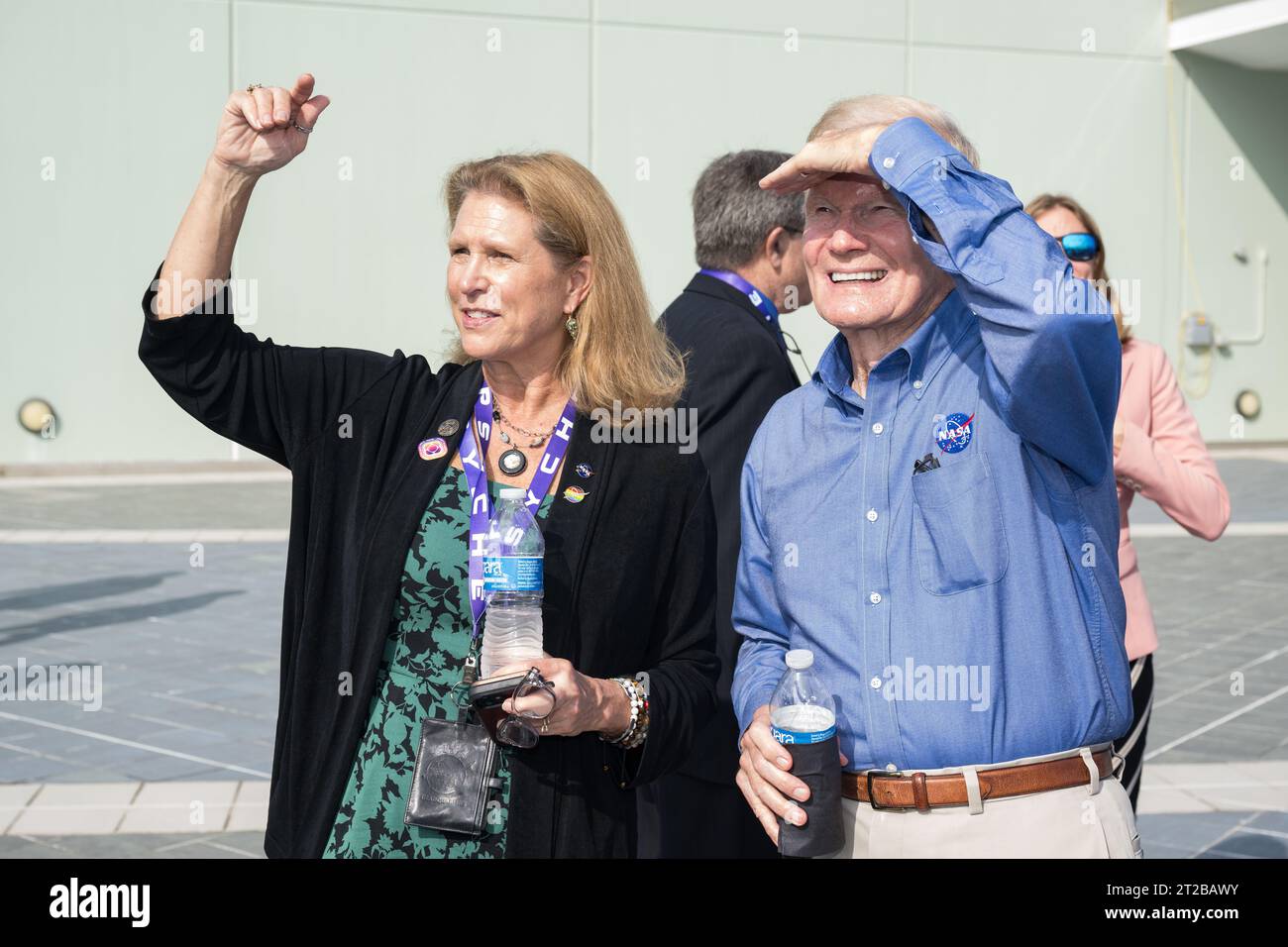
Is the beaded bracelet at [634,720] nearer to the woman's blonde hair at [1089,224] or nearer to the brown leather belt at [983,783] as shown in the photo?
the brown leather belt at [983,783]

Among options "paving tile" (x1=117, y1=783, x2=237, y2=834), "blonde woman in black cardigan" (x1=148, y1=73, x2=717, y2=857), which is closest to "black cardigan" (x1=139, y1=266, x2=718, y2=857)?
"blonde woman in black cardigan" (x1=148, y1=73, x2=717, y2=857)

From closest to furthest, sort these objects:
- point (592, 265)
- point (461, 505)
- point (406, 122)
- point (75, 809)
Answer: point (461, 505)
point (592, 265)
point (75, 809)
point (406, 122)

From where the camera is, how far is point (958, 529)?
231 cm

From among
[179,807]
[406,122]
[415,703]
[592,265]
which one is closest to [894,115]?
[592,265]

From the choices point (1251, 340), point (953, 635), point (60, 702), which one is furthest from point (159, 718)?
point (1251, 340)

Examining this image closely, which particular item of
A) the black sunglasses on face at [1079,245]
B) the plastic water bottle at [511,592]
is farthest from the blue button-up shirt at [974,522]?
the black sunglasses on face at [1079,245]

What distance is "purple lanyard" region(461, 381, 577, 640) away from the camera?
8.19ft

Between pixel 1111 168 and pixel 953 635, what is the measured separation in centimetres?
1961

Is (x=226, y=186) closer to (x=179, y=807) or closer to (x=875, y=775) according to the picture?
(x=875, y=775)

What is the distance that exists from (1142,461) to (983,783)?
5.35 feet

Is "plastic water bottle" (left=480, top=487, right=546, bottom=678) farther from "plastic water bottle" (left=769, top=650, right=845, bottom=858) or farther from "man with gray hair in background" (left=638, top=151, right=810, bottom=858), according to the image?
"man with gray hair in background" (left=638, top=151, right=810, bottom=858)

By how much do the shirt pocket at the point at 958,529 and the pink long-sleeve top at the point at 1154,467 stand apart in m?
1.42

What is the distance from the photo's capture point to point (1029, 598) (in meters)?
2.29

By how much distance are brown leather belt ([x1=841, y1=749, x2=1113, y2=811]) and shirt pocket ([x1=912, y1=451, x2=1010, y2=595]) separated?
0.31m
